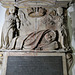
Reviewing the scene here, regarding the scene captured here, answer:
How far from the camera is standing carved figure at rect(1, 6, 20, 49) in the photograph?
10.5ft

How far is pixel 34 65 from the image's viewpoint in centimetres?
293

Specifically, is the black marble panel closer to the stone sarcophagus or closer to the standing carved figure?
the stone sarcophagus

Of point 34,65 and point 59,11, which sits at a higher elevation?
point 59,11

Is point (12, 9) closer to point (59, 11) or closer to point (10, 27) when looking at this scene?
point (10, 27)

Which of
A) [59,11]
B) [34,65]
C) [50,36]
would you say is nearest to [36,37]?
[50,36]

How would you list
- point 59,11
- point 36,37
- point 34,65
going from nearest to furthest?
point 34,65 → point 36,37 → point 59,11

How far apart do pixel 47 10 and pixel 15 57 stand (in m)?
1.84

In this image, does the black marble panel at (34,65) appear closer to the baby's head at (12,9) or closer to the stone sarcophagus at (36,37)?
the stone sarcophagus at (36,37)

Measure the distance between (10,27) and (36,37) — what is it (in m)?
0.86

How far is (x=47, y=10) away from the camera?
3535 millimetres

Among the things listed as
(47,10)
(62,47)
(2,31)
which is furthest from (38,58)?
(47,10)

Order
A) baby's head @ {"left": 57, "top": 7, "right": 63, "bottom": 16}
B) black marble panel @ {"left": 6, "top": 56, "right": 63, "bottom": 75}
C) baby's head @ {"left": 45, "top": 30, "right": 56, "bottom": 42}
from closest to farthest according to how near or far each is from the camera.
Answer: black marble panel @ {"left": 6, "top": 56, "right": 63, "bottom": 75} < baby's head @ {"left": 45, "top": 30, "right": 56, "bottom": 42} < baby's head @ {"left": 57, "top": 7, "right": 63, "bottom": 16}

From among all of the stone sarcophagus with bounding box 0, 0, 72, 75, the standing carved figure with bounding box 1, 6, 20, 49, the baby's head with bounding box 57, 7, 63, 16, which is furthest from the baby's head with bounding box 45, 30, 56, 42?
the standing carved figure with bounding box 1, 6, 20, 49

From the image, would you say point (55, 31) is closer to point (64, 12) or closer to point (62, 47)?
point (62, 47)
